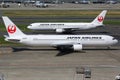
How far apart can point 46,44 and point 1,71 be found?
18540mm

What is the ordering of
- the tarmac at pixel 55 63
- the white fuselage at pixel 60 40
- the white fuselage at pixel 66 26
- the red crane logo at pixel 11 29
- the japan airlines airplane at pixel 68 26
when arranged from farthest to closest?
the white fuselage at pixel 66 26 < the japan airlines airplane at pixel 68 26 < the red crane logo at pixel 11 29 < the white fuselage at pixel 60 40 < the tarmac at pixel 55 63

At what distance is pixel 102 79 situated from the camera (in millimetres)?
46188

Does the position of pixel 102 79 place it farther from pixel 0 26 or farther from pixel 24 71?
pixel 0 26

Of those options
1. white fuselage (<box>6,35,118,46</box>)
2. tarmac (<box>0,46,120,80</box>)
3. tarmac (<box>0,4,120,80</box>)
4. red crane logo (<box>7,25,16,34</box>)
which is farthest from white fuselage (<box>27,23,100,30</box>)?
red crane logo (<box>7,25,16,34</box>)

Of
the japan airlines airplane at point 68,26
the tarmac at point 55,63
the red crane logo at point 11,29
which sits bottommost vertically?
the japan airlines airplane at point 68,26

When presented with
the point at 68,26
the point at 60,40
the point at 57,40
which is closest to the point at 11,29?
the point at 57,40

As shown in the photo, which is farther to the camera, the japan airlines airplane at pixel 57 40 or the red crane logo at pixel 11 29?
the red crane logo at pixel 11 29

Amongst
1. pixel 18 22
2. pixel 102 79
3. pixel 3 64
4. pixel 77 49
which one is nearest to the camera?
pixel 102 79

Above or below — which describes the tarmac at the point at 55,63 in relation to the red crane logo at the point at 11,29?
below

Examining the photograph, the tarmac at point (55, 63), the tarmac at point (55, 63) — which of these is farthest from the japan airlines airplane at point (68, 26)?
the tarmac at point (55, 63)

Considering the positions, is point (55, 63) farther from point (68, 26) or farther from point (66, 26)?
point (68, 26)

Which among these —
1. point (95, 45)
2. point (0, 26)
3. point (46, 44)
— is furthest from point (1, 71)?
point (0, 26)

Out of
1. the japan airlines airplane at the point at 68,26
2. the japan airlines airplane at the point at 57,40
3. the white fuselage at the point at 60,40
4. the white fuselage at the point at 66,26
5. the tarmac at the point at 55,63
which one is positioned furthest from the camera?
the white fuselage at the point at 66,26

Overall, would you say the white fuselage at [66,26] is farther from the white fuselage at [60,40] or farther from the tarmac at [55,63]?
the white fuselage at [60,40]
